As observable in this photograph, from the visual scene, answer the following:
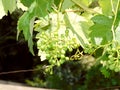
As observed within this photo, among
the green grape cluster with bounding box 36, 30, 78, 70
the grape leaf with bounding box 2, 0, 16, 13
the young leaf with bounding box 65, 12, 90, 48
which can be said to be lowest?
the green grape cluster with bounding box 36, 30, 78, 70

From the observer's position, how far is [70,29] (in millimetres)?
790

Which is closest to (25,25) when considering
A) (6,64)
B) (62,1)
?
(62,1)

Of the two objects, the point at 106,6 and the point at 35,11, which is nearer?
the point at 35,11

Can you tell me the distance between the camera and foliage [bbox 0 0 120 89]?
2.18ft

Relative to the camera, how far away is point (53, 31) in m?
0.78

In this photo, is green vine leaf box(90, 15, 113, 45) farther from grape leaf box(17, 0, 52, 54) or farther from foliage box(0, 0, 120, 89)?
grape leaf box(17, 0, 52, 54)

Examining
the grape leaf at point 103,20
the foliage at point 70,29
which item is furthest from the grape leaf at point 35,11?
the grape leaf at point 103,20

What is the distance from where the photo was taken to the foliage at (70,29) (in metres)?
0.66

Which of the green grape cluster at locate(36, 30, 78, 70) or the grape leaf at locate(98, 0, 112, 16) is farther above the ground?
the grape leaf at locate(98, 0, 112, 16)

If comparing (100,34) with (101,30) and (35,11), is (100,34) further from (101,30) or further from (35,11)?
(35,11)

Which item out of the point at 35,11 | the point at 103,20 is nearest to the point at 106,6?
the point at 103,20

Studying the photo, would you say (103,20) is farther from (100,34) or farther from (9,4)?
(9,4)

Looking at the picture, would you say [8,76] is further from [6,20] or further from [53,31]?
[53,31]

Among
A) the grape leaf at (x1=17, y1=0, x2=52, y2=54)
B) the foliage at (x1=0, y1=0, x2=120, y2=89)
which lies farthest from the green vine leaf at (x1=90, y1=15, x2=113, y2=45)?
the grape leaf at (x1=17, y1=0, x2=52, y2=54)
